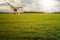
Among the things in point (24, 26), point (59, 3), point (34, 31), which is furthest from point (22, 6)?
point (59, 3)

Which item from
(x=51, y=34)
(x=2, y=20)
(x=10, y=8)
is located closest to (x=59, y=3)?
(x=51, y=34)

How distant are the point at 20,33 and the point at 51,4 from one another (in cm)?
56

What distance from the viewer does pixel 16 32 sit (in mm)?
1623

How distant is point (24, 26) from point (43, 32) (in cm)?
26

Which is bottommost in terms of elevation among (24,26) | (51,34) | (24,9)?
(51,34)

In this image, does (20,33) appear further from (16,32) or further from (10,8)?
(10,8)

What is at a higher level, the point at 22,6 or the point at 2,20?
the point at 22,6

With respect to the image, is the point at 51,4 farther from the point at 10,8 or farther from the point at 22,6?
the point at 10,8

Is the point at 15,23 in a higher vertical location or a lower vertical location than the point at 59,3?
lower

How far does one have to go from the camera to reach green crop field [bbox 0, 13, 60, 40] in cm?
160

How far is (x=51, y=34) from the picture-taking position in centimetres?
161

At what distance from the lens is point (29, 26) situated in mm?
1645

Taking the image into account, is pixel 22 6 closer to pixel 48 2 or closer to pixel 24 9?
pixel 24 9

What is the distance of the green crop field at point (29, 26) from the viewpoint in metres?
1.60
